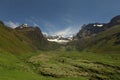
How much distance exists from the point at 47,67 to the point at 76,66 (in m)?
18.0

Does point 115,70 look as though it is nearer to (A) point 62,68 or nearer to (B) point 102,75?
(B) point 102,75

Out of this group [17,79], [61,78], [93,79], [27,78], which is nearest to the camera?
[17,79]

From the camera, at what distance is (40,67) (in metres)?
96.1

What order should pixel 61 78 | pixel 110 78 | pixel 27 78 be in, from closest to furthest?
pixel 27 78, pixel 61 78, pixel 110 78

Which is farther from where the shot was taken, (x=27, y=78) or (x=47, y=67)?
(x=47, y=67)

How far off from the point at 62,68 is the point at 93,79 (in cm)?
1230

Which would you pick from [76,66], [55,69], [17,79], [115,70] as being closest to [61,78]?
[55,69]

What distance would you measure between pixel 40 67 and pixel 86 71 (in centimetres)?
2064

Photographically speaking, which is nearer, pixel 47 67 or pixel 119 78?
pixel 47 67

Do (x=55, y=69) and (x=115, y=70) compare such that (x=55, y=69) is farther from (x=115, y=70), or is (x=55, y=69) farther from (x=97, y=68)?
(x=115, y=70)

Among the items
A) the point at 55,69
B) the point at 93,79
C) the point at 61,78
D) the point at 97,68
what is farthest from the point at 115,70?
the point at 61,78

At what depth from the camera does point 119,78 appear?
10356 cm

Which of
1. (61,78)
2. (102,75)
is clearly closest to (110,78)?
(102,75)

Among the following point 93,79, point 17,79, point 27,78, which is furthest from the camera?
point 93,79
